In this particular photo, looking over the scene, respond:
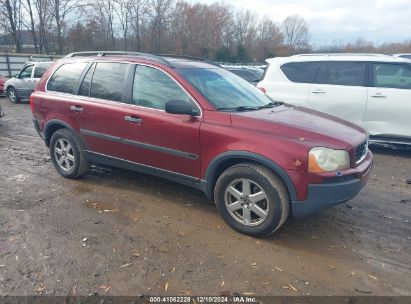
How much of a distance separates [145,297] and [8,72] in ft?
77.7

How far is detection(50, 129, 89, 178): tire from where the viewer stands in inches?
205

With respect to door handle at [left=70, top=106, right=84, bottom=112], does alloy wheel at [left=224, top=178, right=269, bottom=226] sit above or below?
below

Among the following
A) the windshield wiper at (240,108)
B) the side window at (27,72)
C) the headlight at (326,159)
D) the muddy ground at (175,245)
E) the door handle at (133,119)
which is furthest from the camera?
the side window at (27,72)

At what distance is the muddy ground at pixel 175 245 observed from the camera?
119 inches

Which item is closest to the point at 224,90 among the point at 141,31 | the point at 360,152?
the point at 360,152

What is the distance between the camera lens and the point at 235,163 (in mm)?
3865

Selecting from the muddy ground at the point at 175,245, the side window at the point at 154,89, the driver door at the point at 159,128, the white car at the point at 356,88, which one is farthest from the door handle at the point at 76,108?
the white car at the point at 356,88

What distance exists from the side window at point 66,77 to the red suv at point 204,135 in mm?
16

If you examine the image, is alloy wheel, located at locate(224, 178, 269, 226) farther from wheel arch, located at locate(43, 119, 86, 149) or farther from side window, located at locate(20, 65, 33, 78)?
side window, located at locate(20, 65, 33, 78)

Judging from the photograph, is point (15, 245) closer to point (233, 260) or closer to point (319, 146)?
point (233, 260)

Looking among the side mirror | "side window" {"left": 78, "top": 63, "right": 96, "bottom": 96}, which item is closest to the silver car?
"side window" {"left": 78, "top": 63, "right": 96, "bottom": 96}

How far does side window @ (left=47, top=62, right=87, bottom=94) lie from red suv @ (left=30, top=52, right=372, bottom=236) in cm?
2

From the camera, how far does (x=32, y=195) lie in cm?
484

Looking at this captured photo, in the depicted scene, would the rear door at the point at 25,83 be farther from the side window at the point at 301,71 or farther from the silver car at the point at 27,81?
the side window at the point at 301,71
